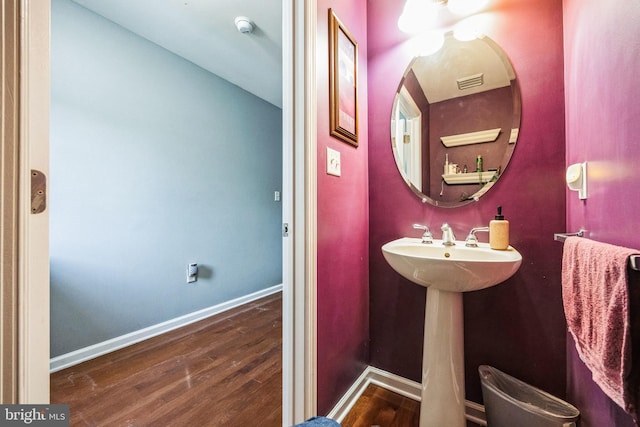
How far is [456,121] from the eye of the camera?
48.8 inches

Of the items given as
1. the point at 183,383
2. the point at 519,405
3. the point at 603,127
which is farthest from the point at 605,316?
the point at 183,383

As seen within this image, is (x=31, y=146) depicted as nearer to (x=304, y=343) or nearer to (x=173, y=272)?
(x=304, y=343)

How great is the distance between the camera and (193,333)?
6.47 ft

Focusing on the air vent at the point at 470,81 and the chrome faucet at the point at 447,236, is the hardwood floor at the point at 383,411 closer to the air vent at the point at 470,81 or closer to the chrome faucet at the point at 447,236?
the chrome faucet at the point at 447,236

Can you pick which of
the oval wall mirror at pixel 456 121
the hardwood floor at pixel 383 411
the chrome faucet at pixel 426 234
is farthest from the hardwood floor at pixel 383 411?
the oval wall mirror at pixel 456 121

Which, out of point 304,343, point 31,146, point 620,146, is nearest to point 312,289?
point 304,343

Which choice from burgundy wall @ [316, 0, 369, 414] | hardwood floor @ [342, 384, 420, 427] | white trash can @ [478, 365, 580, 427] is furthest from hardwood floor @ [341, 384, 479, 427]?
white trash can @ [478, 365, 580, 427]

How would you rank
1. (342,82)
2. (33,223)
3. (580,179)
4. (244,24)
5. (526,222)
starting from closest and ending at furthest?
(33,223) → (580,179) → (526,222) → (342,82) → (244,24)

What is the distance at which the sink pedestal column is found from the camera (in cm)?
97

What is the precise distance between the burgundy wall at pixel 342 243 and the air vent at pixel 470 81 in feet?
1.63

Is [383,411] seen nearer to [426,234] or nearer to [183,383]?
[426,234]

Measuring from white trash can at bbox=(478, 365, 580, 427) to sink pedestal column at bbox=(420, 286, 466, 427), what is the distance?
0.11 metres

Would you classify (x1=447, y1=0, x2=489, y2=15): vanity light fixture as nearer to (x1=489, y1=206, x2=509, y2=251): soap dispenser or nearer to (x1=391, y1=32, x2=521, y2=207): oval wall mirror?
(x1=391, y1=32, x2=521, y2=207): oval wall mirror

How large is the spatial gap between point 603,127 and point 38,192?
4.24ft
